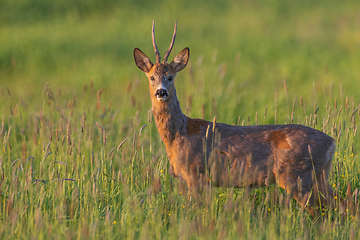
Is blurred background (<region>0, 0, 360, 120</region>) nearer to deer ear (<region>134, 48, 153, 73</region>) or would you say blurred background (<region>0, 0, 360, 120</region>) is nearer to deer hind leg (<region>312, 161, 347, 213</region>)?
deer ear (<region>134, 48, 153, 73</region>)

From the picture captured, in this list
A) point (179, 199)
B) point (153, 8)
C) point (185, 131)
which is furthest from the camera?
point (153, 8)

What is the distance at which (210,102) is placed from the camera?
780cm

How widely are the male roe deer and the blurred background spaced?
2865mm

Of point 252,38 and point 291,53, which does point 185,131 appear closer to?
point 291,53

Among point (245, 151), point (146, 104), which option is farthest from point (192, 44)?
point (245, 151)

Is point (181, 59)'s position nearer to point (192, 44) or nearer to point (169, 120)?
point (169, 120)

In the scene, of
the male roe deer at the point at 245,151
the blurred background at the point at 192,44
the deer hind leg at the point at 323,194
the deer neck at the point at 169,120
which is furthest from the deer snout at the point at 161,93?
the blurred background at the point at 192,44

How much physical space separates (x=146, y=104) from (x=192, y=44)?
526cm

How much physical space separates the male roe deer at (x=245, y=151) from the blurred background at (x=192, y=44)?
9.40 feet

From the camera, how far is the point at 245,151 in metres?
4.65

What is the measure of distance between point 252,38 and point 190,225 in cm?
1195

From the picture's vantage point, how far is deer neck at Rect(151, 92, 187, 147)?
489 centimetres

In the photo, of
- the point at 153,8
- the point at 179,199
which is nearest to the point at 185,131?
the point at 179,199

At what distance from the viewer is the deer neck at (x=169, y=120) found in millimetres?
4891
